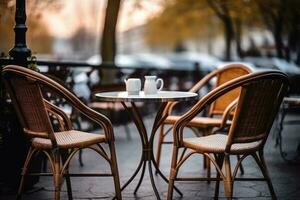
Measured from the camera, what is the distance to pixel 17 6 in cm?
472

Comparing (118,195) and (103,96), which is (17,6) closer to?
(103,96)

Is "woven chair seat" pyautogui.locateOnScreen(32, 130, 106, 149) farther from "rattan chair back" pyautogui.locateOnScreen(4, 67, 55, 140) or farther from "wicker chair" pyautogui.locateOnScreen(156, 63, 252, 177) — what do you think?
"wicker chair" pyautogui.locateOnScreen(156, 63, 252, 177)

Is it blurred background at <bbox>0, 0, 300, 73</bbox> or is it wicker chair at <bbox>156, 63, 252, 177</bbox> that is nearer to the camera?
wicker chair at <bbox>156, 63, 252, 177</bbox>

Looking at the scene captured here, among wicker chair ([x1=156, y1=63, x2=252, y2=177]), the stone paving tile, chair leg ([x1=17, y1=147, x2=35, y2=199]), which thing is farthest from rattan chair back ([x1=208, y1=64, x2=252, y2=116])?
chair leg ([x1=17, y1=147, x2=35, y2=199])

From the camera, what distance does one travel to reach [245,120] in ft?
12.2

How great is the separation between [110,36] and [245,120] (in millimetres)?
8432

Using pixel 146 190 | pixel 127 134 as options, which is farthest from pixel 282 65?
pixel 146 190

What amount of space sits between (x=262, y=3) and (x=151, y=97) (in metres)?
17.5

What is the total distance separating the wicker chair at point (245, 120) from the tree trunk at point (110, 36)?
22.8 ft

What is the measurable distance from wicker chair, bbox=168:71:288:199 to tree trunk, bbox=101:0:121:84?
6949mm

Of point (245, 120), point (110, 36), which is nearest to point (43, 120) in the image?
point (245, 120)

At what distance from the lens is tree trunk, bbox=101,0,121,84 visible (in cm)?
1087

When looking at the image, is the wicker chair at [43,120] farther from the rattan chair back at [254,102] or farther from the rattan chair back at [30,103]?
the rattan chair back at [254,102]

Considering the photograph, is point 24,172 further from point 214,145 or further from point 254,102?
point 254,102
